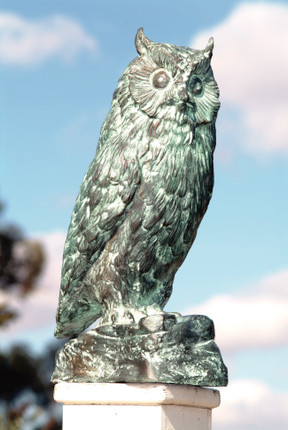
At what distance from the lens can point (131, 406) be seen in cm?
322

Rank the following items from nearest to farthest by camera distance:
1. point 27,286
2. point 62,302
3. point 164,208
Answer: point 164,208 < point 62,302 < point 27,286

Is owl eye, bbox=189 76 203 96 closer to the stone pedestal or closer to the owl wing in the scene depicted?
the owl wing

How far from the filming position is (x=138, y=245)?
338 cm

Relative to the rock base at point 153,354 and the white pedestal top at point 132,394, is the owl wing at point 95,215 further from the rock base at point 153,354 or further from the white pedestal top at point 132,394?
the white pedestal top at point 132,394

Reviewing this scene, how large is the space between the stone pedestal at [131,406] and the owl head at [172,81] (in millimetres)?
1259

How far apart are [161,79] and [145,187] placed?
533mm

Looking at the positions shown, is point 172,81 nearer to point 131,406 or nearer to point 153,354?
point 153,354

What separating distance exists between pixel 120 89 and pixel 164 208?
65 centimetres

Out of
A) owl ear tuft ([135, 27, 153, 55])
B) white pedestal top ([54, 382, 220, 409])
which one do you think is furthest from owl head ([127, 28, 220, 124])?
white pedestal top ([54, 382, 220, 409])

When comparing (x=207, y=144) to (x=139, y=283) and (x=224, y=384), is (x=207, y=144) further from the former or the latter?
(x=224, y=384)

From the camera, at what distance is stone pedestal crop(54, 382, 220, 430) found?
3180mm

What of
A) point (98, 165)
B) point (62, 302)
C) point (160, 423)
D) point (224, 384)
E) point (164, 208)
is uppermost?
point (98, 165)

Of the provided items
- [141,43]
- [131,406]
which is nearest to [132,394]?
[131,406]

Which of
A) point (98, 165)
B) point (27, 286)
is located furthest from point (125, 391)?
point (27, 286)
